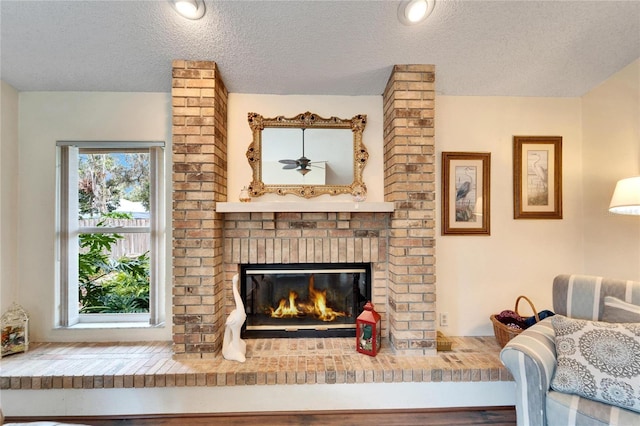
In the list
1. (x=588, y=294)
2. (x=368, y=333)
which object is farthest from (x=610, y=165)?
(x=368, y=333)

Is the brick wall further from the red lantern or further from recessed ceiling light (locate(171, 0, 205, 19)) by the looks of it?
recessed ceiling light (locate(171, 0, 205, 19))

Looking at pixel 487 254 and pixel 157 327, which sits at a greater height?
pixel 487 254

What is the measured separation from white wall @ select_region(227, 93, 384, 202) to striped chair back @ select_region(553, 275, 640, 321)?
1.33m

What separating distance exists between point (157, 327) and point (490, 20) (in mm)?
3227

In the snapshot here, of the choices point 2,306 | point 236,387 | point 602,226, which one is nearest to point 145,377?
point 236,387

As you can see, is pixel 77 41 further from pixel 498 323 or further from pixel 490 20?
pixel 498 323

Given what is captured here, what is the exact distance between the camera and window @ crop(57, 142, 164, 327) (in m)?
2.37

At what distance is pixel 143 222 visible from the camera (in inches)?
95.1

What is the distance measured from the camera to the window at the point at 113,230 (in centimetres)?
237

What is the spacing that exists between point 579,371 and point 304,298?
1753 millimetres

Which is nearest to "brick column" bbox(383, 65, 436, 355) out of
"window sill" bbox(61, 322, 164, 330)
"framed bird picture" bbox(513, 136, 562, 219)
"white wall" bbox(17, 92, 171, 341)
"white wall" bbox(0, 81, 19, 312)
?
"framed bird picture" bbox(513, 136, 562, 219)

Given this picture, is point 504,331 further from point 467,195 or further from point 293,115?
point 293,115

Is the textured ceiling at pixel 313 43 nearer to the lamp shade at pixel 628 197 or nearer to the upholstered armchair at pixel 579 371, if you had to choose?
the lamp shade at pixel 628 197

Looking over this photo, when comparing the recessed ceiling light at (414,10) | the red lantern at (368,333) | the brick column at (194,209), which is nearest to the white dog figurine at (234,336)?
the brick column at (194,209)
